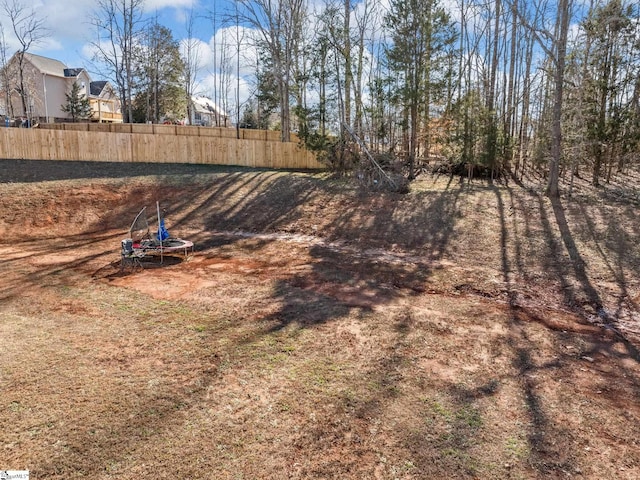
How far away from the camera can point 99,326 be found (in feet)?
15.6

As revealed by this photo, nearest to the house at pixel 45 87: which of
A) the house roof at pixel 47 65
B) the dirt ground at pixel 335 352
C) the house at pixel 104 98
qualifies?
the house roof at pixel 47 65

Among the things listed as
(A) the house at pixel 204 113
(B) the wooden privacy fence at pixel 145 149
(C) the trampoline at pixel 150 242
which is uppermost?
(A) the house at pixel 204 113

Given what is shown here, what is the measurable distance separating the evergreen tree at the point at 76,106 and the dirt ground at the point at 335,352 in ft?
77.4

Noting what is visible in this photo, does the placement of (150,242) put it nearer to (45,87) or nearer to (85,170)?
(85,170)

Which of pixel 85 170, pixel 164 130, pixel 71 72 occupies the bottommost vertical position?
pixel 85 170

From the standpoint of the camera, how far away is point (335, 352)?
428cm

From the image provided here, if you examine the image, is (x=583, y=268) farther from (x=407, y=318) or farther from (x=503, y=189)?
(x=503, y=189)

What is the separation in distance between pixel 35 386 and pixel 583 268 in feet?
26.7

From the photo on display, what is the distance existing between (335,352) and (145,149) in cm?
1522

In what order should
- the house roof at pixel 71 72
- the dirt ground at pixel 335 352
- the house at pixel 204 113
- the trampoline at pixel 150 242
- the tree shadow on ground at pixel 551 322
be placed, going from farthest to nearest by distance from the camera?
the house at pixel 204 113 → the house roof at pixel 71 72 → the trampoline at pixel 150 242 → the tree shadow on ground at pixel 551 322 → the dirt ground at pixel 335 352

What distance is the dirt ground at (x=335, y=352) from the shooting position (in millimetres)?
2846

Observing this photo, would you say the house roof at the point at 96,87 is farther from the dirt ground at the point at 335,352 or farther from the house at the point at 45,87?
the dirt ground at the point at 335,352

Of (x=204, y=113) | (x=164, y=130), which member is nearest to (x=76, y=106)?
(x=164, y=130)

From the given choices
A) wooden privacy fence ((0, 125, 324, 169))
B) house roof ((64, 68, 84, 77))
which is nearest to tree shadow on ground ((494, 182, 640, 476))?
wooden privacy fence ((0, 125, 324, 169))
